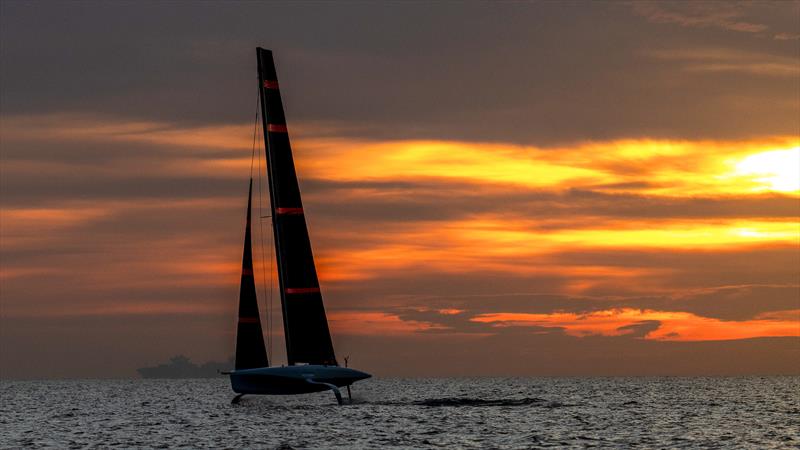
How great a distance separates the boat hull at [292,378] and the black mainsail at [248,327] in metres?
3.22

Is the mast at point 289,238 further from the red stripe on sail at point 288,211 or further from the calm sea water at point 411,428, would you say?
the calm sea water at point 411,428

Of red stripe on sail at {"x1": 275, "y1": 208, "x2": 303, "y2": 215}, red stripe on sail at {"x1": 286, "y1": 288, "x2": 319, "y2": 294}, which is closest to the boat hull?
red stripe on sail at {"x1": 286, "y1": 288, "x2": 319, "y2": 294}

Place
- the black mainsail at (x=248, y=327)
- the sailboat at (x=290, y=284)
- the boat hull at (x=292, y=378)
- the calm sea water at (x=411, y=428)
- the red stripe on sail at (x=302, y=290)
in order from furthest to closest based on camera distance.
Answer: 1. the black mainsail at (x=248, y=327)
2. the red stripe on sail at (x=302, y=290)
3. the sailboat at (x=290, y=284)
4. the boat hull at (x=292, y=378)
5. the calm sea water at (x=411, y=428)

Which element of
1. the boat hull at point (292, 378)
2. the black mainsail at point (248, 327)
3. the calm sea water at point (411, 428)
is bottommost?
the calm sea water at point (411, 428)

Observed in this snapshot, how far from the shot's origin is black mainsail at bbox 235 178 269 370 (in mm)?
72750

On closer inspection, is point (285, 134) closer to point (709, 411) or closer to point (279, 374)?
point (279, 374)

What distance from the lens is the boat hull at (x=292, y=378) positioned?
66438 millimetres

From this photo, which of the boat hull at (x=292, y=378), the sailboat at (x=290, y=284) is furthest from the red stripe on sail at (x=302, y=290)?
the boat hull at (x=292, y=378)

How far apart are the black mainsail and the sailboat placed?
339 cm

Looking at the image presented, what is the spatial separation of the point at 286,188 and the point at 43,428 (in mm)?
25981

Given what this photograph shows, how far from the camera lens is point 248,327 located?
241 ft

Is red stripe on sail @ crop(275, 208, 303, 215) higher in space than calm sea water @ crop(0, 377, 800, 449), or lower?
higher

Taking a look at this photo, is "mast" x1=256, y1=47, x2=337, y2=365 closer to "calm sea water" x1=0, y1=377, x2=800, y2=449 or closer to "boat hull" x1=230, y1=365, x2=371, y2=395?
"boat hull" x1=230, y1=365, x2=371, y2=395

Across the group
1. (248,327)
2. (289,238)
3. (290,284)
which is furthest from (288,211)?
(248,327)
